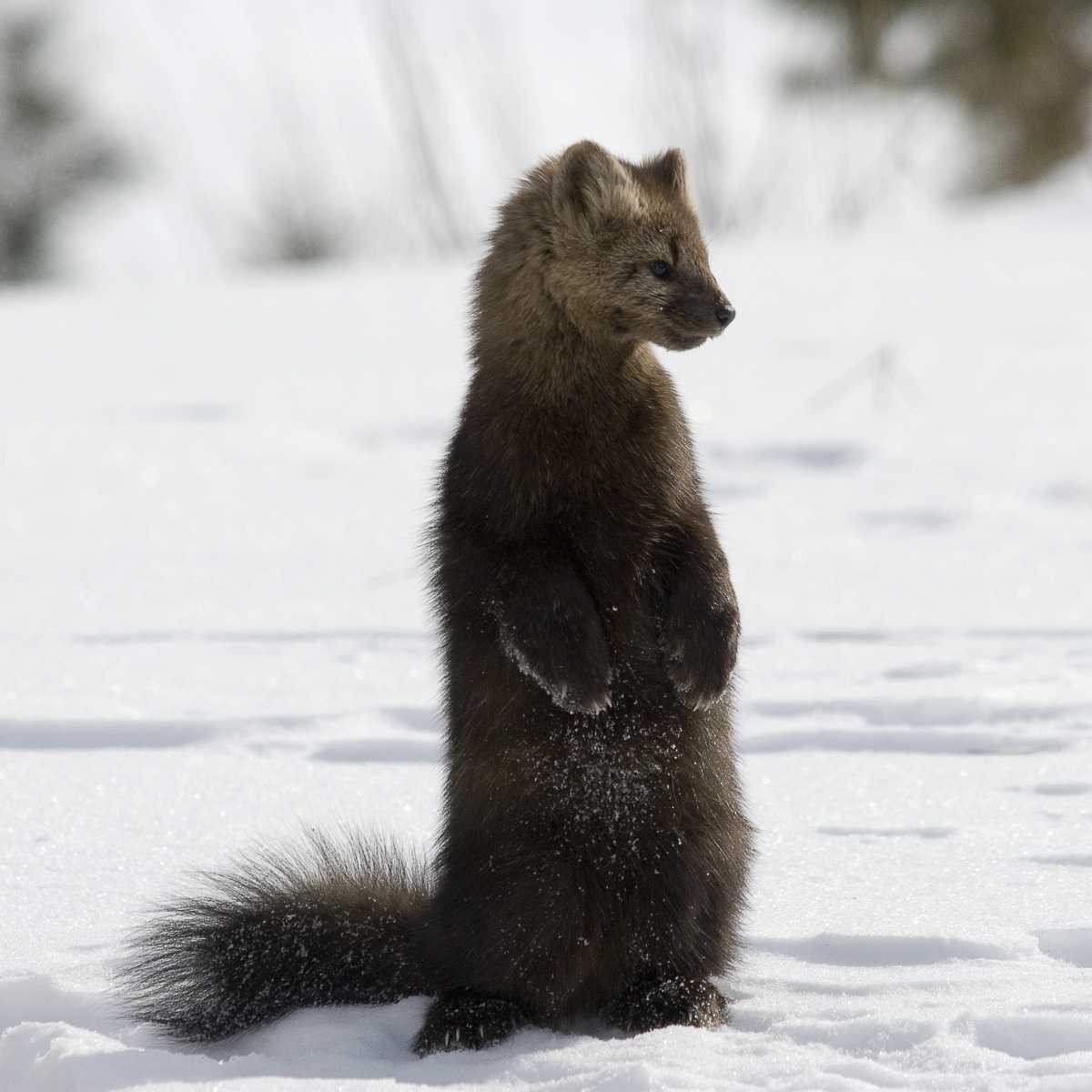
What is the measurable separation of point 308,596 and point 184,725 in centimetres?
130

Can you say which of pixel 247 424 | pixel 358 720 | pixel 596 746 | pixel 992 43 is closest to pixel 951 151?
pixel 992 43

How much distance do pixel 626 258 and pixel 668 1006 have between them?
1169mm

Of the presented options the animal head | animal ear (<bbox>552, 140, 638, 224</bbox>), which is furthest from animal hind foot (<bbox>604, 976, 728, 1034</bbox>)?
animal ear (<bbox>552, 140, 638, 224</bbox>)

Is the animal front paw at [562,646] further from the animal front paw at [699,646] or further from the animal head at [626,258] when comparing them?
the animal head at [626,258]

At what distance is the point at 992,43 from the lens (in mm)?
19594

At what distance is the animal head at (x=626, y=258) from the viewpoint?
9.51ft

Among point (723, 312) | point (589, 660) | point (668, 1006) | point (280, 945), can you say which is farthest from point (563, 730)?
point (723, 312)

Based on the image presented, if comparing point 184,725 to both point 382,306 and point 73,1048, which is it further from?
point 382,306

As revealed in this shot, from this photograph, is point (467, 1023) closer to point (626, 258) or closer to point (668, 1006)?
point (668, 1006)

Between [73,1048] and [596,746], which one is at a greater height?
[596,746]

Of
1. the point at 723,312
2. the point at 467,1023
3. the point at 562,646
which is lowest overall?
the point at 467,1023

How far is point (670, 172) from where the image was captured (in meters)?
3.13

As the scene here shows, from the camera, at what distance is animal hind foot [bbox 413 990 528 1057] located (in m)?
2.58

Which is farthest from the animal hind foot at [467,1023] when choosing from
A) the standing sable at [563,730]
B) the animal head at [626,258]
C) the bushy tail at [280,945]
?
the animal head at [626,258]
